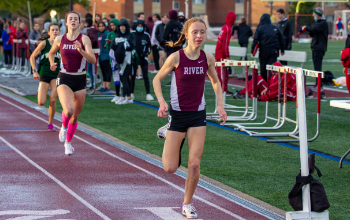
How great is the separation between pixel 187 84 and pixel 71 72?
3433mm

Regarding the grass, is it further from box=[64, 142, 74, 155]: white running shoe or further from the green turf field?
box=[64, 142, 74, 155]: white running shoe

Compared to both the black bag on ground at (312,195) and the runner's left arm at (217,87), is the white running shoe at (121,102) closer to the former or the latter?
the runner's left arm at (217,87)

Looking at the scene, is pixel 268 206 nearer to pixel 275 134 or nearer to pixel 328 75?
pixel 275 134

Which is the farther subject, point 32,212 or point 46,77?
point 46,77

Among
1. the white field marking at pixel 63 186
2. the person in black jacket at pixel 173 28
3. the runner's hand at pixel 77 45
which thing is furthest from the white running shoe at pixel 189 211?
the person in black jacket at pixel 173 28

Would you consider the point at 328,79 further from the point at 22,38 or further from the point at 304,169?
the point at 22,38

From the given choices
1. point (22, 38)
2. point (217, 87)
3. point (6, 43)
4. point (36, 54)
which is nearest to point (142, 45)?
point (36, 54)

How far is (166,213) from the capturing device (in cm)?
564

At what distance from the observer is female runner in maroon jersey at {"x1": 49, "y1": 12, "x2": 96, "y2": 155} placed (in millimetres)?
8398

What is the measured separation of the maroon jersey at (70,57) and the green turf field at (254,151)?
5.30 feet

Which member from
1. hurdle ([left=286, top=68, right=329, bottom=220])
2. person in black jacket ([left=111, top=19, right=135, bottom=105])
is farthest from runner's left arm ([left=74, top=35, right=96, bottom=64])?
person in black jacket ([left=111, top=19, right=135, bottom=105])

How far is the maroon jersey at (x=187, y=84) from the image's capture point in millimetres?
5566

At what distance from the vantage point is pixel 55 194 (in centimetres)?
632

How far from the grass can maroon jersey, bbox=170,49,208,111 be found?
1382 millimetres
